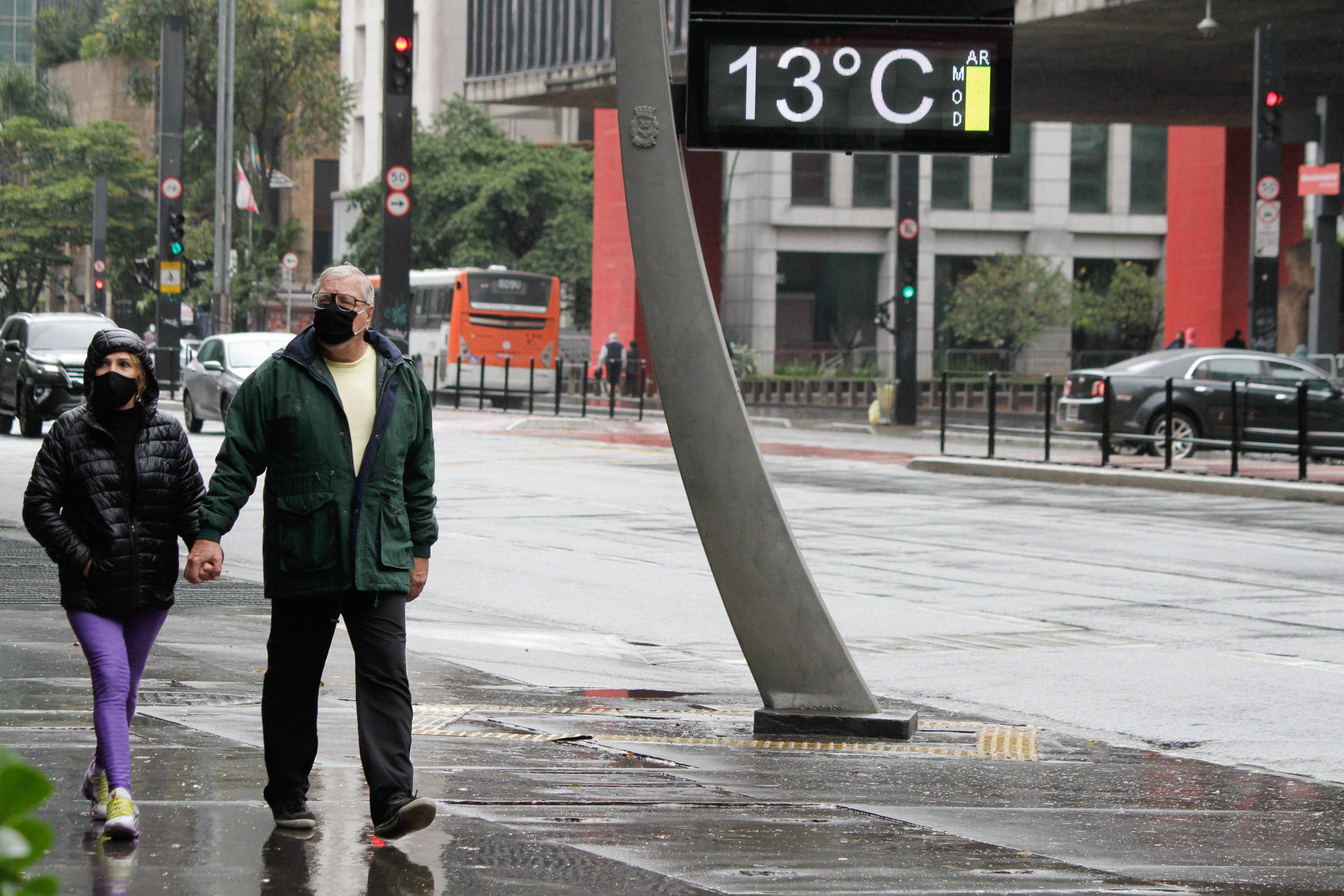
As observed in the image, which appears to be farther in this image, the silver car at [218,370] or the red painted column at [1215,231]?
the red painted column at [1215,231]

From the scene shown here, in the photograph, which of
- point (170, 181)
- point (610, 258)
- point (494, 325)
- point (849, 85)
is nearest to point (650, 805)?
point (849, 85)

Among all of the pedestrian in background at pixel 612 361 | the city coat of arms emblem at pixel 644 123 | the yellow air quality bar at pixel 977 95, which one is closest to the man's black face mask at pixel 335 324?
the city coat of arms emblem at pixel 644 123

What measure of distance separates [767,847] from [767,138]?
3035mm

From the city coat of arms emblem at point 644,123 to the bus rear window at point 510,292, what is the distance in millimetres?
41014

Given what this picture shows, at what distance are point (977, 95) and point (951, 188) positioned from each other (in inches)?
2260

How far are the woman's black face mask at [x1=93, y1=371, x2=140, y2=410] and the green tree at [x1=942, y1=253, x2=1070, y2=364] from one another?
174ft

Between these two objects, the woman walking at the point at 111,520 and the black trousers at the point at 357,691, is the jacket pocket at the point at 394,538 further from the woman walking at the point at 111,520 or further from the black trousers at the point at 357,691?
the woman walking at the point at 111,520

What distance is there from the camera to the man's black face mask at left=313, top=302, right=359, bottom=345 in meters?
5.00

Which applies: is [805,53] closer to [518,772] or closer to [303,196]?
[518,772]

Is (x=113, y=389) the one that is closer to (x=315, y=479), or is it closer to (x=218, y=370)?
(x=315, y=479)

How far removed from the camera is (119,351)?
5117 millimetres

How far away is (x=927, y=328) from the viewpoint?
63.8 metres

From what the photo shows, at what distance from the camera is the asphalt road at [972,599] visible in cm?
829

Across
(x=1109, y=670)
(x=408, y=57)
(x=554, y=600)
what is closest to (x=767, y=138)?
(x=1109, y=670)
